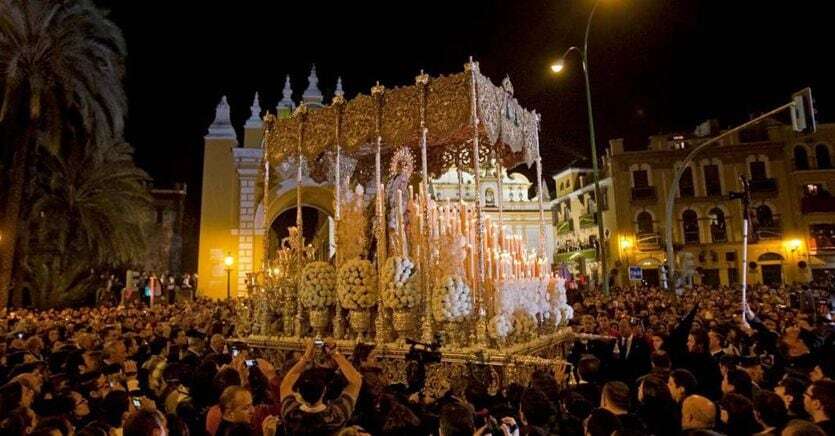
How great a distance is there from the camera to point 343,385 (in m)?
4.43

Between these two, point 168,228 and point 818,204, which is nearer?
point 818,204

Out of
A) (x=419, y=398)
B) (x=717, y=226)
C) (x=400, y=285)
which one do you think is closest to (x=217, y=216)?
(x=400, y=285)

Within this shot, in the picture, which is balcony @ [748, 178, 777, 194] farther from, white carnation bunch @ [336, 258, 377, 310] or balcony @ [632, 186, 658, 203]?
white carnation bunch @ [336, 258, 377, 310]

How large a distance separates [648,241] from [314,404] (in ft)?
135

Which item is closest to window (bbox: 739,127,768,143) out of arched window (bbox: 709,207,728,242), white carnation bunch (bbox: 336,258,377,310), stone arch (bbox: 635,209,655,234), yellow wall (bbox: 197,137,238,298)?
arched window (bbox: 709,207,728,242)

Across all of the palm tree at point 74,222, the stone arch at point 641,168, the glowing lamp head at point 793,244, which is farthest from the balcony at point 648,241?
the palm tree at point 74,222

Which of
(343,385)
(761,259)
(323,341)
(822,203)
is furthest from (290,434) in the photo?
(822,203)

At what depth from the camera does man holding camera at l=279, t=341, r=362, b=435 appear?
11.9 feet

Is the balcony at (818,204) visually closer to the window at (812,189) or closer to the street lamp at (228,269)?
the window at (812,189)

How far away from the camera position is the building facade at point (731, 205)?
3919 centimetres

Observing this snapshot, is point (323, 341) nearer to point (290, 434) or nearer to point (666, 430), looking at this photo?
point (290, 434)

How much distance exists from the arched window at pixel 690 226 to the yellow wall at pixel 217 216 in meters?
33.0

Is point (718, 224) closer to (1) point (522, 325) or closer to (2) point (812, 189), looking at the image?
(2) point (812, 189)

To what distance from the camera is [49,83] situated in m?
18.9
